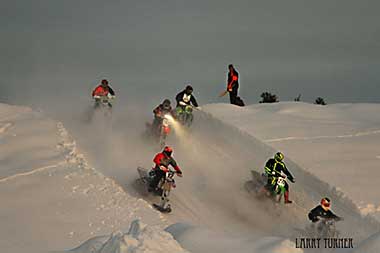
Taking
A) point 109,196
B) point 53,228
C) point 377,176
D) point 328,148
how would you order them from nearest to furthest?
point 53,228
point 109,196
point 377,176
point 328,148

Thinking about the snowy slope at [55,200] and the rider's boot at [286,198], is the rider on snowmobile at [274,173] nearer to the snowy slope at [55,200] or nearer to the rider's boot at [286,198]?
the rider's boot at [286,198]

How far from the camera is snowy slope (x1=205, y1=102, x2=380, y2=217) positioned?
2508cm

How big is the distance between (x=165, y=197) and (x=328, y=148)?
955 cm

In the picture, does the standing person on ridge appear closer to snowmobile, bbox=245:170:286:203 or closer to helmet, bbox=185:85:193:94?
helmet, bbox=185:85:193:94

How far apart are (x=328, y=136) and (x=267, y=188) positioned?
29.7 ft

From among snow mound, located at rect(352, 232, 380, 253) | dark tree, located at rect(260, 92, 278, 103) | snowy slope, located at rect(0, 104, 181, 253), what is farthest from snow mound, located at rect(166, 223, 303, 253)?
dark tree, located at rect(260, 92, 278, 103)

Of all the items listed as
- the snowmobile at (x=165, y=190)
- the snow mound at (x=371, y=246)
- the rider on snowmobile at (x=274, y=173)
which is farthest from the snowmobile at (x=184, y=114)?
the snow mound at (x=371, y=246)

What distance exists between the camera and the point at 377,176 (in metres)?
25.9

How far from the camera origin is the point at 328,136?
30297 mm

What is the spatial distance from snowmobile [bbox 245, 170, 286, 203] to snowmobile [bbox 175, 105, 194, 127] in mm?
4684

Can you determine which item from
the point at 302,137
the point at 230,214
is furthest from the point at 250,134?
the point at 230,214

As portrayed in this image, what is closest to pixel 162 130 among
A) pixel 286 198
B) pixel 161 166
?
pixel 161 166

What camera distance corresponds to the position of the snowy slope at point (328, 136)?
987 inches

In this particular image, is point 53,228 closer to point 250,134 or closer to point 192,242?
point 192,242
